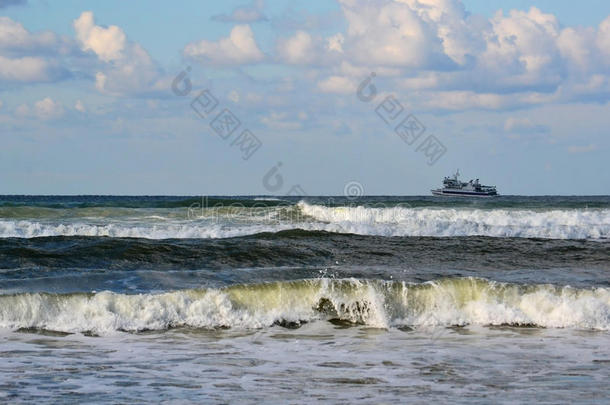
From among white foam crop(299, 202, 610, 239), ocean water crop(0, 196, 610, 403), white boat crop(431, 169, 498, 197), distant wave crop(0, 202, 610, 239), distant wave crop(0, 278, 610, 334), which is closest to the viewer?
ocean water crop(0, 196, 610, 403)

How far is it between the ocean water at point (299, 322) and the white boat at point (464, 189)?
57487mm

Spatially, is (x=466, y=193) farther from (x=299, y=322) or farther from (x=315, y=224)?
(x=299, y=322)

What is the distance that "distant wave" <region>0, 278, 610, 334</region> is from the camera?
1242cm

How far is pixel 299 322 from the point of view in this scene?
12812 mm

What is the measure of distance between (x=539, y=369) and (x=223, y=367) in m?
3.53

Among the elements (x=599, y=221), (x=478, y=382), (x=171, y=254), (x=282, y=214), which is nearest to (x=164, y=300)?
(x=478, y=382)

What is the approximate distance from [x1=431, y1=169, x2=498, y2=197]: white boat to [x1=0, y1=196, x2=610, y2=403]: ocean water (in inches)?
2263

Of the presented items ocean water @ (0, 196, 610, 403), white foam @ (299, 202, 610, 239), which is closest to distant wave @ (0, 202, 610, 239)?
white foam @ (299, 202, 610, 239)

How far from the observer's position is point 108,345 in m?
10.8

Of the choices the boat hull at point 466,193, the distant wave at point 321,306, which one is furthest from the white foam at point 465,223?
the boat hull at point 466,193

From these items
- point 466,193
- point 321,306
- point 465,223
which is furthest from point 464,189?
point 321,306

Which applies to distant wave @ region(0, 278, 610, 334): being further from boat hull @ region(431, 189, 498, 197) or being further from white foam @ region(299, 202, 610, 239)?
boat hull @ region(431, 189, 498, 197)

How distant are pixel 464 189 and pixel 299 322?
70.6m

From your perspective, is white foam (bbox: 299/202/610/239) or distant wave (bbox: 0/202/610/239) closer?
distant wave (bbox: 0/202/610/239)
